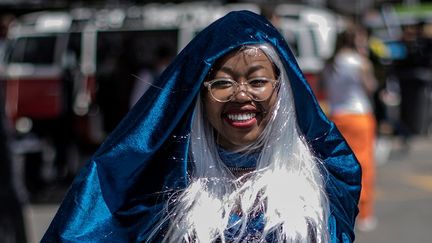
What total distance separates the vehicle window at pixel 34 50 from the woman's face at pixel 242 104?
8257mm

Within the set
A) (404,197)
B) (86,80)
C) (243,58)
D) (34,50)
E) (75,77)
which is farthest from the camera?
(34,50)

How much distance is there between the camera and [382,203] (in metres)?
8.60

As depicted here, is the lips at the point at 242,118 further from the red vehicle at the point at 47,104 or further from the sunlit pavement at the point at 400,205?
the red vehicle at the point at 47,104

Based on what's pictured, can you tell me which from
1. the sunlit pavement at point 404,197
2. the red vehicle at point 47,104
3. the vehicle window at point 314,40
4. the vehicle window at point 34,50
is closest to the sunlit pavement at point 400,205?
the sunlit pavement at point 404,197

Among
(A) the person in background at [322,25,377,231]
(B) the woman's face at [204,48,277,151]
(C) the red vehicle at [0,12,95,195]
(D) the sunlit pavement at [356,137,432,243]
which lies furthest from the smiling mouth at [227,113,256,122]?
(C) the red vehicle at [0,12,95,195]

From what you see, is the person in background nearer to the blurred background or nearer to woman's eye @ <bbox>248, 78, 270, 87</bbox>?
the blurred background

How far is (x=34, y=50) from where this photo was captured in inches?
411

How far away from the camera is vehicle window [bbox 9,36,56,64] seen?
408 inches

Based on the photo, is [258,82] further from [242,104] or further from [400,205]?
[400,205]

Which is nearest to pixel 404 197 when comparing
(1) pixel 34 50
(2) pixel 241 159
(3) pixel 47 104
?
(3) pixel 47 104

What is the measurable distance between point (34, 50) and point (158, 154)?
27.7 ft

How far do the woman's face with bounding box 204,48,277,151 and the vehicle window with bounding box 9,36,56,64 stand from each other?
8.26m

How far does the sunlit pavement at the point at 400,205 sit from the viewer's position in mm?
7203

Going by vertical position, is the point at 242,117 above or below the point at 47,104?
above
